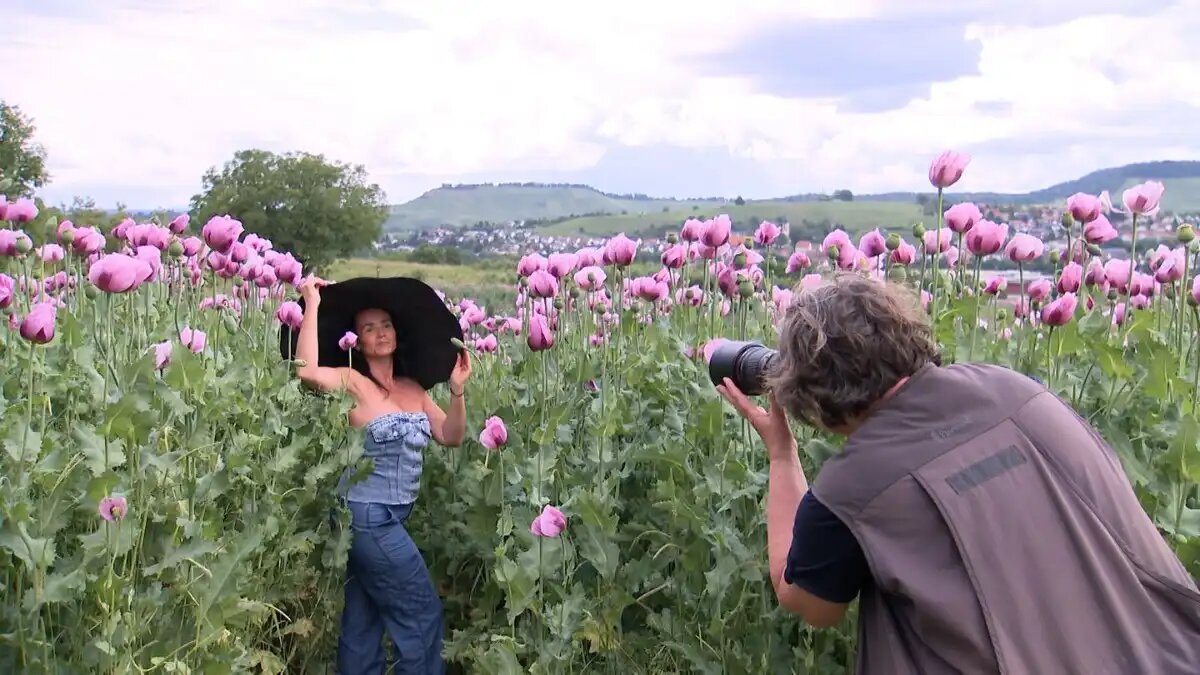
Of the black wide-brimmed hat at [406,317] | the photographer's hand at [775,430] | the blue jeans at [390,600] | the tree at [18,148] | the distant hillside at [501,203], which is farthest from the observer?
the distant hillside at [501,203]

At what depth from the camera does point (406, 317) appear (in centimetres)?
405

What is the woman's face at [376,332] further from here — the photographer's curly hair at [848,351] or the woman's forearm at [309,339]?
the photographer's curly hair at [848,351]

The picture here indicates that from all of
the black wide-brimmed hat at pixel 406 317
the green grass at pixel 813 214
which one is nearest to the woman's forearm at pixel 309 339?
the black wide-brimmed hat at pixel 406 317

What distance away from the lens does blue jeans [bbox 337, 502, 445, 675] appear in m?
3.87

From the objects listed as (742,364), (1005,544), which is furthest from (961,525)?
(742,364)

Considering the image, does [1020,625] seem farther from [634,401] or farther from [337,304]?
[337,304]

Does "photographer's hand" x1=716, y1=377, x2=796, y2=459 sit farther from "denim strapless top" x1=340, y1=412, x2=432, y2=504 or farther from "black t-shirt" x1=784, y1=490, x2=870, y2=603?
"denim strapless top" x1=340, y1=412, x2=432, y2=504

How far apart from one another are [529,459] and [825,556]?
160 cm

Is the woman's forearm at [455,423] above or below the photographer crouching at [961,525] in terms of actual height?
below

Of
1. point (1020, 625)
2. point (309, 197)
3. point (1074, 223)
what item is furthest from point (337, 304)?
point (309, 197)

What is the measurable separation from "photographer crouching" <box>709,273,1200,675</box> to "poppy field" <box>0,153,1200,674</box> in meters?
Answer: 0.30

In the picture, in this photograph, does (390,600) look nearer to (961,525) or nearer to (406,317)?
(406,317)

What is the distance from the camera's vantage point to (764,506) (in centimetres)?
307

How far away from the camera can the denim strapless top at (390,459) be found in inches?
154
